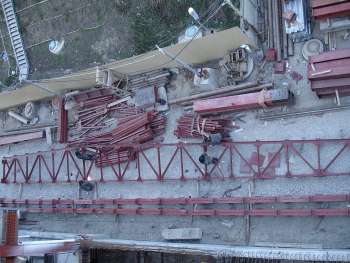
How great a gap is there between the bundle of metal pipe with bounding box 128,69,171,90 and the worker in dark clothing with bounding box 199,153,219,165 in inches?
139

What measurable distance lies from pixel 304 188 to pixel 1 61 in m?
15.7

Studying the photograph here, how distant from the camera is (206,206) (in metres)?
19.5

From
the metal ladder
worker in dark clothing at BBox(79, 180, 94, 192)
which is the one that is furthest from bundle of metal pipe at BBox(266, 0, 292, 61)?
the metal ladder

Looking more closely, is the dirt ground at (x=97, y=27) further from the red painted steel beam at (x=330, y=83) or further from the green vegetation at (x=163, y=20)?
the red painted steel beam at (x=330, y=83)

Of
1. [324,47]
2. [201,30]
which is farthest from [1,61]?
[324,47]

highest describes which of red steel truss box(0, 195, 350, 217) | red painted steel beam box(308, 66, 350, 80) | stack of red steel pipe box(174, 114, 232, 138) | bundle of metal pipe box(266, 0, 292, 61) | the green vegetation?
the green vegetation

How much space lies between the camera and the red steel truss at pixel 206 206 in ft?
56.9

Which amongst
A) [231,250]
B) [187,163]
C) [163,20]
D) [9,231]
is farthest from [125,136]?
[231,250]

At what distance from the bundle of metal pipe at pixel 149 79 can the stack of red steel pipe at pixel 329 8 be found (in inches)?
235

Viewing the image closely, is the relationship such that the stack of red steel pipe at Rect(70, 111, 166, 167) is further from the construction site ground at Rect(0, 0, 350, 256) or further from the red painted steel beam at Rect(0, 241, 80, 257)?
the red painted steel beam at Rect(0, 241, 80, 257)

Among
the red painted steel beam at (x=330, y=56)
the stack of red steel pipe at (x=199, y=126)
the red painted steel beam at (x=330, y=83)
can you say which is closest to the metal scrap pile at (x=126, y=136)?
the stack of red steel pipe at (x=199, y=126)

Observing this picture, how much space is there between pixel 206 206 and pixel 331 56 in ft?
20.9

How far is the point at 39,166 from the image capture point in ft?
78.1

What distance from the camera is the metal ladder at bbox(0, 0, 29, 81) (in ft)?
83.4
